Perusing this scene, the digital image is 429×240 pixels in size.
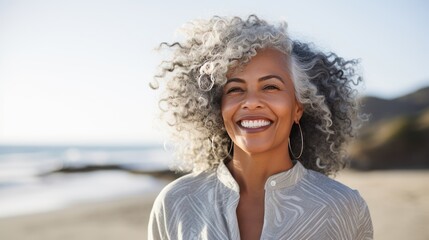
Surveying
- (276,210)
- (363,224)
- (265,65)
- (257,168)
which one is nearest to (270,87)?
(265,65)

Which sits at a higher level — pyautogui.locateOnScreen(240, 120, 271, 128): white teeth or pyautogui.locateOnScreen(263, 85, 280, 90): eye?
pyautogui.locateOnScreen(263, 85, 280, 90): eye

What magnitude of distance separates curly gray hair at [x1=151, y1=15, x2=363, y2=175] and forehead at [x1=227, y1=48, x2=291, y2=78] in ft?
0.08

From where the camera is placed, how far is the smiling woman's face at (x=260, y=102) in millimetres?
2477

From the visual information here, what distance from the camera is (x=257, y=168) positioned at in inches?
103

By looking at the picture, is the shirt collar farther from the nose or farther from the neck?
the nose

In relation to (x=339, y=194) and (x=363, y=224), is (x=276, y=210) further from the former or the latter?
(x=363, y=224)

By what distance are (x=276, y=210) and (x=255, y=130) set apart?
38 cm

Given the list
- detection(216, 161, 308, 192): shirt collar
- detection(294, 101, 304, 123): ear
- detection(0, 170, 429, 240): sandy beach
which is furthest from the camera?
detection(0, 170, 429, 240): sandy beach

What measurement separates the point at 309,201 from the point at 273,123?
1.29 ft

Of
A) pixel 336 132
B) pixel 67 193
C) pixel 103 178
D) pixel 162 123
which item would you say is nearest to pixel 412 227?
pixel 336 132

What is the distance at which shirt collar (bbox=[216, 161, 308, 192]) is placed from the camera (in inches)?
99.2

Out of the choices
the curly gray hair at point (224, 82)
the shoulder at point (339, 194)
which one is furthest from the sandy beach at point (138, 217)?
the shoulder at point (339, 194)

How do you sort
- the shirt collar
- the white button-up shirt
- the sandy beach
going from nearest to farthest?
the white button-up shirt, the shirt collar, the sandy beach

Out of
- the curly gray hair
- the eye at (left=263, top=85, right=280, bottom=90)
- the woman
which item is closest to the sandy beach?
the curly gray hair
